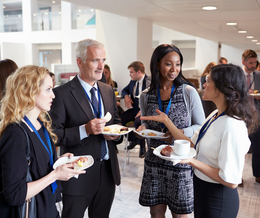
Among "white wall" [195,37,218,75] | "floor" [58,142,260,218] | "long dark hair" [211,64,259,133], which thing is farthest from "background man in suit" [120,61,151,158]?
Answer: "white wall" [195,37,218,75]

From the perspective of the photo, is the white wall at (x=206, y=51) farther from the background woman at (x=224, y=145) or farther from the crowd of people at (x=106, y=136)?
the background woman at (x=224, y=145)

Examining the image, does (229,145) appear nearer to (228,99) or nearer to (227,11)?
(228,99)

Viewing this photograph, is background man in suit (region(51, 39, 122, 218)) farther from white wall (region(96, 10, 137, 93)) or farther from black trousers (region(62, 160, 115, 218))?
white wall (region(96, 10, 137, 93))

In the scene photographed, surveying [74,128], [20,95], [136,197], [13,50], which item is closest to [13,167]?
[20,95]

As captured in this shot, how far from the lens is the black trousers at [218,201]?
134 cm

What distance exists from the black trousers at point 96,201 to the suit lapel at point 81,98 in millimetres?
378

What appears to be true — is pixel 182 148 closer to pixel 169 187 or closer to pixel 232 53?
pixel 169 187

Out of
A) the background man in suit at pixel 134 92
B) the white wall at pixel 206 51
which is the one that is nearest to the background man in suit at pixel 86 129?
the background man in suit at pixel 134 92

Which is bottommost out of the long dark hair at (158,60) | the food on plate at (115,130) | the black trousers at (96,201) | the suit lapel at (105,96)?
the black trousers at (96,201)

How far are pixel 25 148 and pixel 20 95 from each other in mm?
244

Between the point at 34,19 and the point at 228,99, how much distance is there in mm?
16812

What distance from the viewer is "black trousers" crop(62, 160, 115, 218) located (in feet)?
5.87

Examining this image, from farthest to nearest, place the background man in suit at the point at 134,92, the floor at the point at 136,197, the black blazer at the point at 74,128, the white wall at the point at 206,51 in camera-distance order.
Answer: the white wall at the point at 206,51 → the background man in suit at the point at 134,92 → the floor at the point at 136,197 → the black blazer at the point at 74,128

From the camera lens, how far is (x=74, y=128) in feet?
5.70
